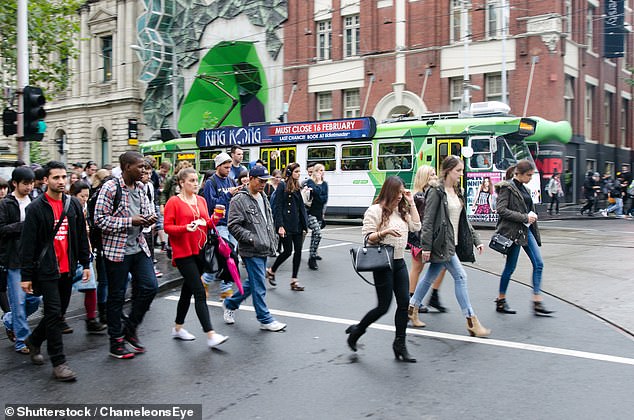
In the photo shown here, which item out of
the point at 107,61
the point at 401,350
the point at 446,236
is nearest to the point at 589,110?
the point at 446,236

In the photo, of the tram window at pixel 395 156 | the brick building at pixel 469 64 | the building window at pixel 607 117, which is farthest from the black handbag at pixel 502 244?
the building window at pixel 607 117

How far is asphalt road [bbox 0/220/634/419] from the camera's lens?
4707mm

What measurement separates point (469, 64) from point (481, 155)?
498 inches

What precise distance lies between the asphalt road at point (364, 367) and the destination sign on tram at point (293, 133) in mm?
12280

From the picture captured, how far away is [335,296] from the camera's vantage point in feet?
29.4

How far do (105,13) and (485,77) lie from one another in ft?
91.8

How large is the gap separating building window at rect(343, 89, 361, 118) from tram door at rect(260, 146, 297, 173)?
1165 centimetres

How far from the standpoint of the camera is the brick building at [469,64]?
27.8 metres

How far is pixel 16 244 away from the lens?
616 cm

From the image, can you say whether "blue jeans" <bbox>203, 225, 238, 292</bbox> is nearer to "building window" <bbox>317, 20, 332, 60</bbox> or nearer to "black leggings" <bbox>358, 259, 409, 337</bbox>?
"black leggings" <bbox>358, 259, 409, 337</bbox>

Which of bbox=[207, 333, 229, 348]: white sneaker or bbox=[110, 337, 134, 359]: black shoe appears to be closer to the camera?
bbox=[110, 337, 134, 359]: black shoe

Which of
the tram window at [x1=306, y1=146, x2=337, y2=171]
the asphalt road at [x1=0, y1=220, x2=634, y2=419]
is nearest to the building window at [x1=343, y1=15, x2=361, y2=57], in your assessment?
the tram window at [x1=306, y1=146, x2=337, y2=171]

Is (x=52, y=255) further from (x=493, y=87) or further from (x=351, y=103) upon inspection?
(x=351, y=103)

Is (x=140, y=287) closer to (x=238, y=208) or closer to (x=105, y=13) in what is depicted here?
(x=238, y=208)
